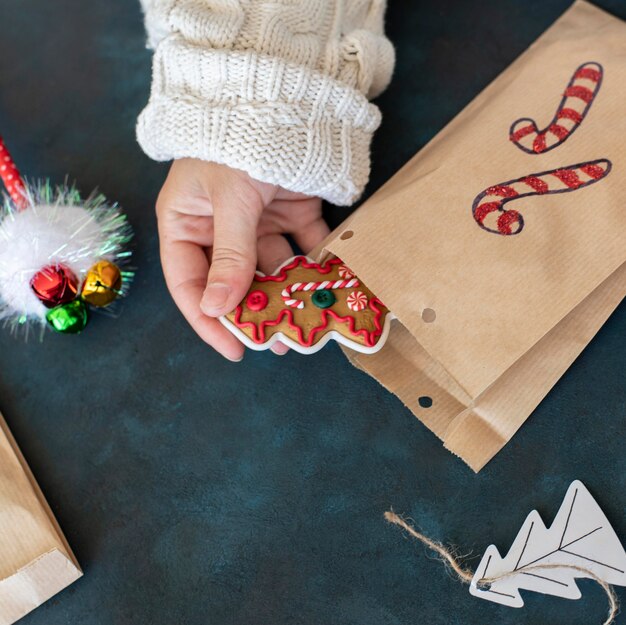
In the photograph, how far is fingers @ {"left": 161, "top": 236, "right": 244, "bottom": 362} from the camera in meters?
0.60

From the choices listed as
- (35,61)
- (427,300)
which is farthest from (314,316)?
(35,61)

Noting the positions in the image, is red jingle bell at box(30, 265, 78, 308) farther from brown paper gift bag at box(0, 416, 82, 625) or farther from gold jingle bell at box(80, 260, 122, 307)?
brown paper gift bag at box(0, 416, 82, 625)

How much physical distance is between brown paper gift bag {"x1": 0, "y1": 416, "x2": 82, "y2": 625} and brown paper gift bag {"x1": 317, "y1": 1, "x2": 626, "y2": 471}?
12.4 inches

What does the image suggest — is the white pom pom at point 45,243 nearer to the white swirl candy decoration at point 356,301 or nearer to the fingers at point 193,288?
the fingers at point 193,288

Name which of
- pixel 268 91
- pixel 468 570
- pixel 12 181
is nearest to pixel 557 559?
pixel 468 570

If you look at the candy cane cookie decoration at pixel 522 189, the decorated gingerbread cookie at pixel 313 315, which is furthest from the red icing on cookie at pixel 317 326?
the candy cane cookie decoration at pixel 522 189

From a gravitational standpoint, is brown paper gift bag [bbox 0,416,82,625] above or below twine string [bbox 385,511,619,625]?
below

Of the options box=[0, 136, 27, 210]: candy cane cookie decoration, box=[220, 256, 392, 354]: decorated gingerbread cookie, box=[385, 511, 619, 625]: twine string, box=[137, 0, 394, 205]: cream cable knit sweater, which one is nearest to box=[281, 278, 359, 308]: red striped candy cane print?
box=[220, 256, 392, 354]: decorated gingerbread cookie

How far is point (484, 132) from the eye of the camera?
62 centimetres

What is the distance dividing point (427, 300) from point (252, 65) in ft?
0.88

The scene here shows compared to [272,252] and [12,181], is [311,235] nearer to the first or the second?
[272,252]

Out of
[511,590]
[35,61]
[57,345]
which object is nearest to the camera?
[511,590]

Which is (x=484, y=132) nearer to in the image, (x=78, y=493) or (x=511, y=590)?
(x=511, y=590)

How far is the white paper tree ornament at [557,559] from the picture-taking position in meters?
0.54
